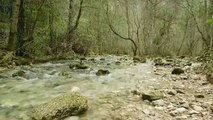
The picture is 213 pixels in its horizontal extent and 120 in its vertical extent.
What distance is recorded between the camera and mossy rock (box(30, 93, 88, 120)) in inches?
177

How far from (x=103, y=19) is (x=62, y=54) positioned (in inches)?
473

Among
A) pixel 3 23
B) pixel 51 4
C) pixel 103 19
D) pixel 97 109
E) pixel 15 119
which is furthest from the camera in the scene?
pixel 103 19

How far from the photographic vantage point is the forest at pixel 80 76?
488cm

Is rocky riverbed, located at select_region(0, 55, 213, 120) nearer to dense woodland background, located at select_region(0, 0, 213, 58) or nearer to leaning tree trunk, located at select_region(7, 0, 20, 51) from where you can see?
leaning tree trunk, located at select_region(7, 0, 20, 51)

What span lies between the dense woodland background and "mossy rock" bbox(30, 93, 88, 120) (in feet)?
25.6

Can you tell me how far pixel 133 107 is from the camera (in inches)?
205

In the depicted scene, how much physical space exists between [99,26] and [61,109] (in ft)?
77.1

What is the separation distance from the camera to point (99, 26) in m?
27.7

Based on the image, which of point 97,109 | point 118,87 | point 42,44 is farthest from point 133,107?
point 42,44

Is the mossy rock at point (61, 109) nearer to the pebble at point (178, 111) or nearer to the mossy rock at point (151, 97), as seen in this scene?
the mossy rock at point (151, 97)

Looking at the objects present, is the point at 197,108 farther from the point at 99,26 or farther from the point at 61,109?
the point at 99,26

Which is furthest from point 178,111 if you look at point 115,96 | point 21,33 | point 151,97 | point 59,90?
point 21,33

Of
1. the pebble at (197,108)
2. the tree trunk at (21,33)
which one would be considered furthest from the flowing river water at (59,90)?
the tree trunk at (21,33)

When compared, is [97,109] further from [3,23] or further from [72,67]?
[3,23]
